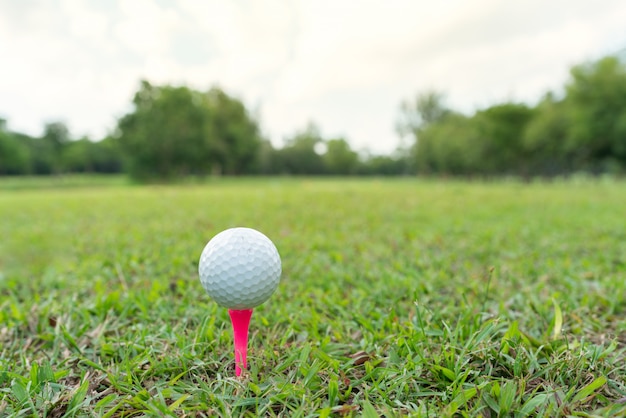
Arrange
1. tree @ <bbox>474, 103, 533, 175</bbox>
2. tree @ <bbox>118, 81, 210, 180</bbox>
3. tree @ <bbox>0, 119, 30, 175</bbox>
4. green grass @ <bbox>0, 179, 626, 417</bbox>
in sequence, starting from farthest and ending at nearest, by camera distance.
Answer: tree @ <bbox>0, 119, 30, 175</bbox> < tree @ <bbox>118, 81, 210, 180</bbox> < tree @ <bbox>474, 103, 533, 175</bbox> < green grass @ <bbox>0, 179, 626, 417</bbox>

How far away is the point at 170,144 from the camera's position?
70.1 feet

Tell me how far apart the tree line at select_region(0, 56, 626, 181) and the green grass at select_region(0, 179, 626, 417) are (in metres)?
19.6

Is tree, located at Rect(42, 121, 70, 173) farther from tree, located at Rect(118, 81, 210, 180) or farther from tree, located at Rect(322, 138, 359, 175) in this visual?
tree, located at Rect(322, 138, 359, 175)

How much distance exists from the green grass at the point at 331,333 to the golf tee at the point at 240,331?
47 millimetres

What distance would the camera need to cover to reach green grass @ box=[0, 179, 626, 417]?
89cm

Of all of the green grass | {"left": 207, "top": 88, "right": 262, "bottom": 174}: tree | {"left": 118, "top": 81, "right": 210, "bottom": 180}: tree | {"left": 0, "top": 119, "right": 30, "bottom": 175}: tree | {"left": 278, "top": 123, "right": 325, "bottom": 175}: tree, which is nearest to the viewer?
the green grass

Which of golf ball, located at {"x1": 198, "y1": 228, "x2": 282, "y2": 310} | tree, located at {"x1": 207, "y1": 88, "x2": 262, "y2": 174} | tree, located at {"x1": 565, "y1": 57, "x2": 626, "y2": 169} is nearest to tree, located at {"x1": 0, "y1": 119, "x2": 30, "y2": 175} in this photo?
tree, located at {"x1": 207, "y1": 88, "x2": 262, "y2": 174}

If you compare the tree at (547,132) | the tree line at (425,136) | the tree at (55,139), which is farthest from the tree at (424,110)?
the tree at (55,139)

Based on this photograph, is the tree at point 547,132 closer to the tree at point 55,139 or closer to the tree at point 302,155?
the tree at point 302,155

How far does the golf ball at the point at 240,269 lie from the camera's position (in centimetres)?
91

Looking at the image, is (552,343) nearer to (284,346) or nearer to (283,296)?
(284,346)

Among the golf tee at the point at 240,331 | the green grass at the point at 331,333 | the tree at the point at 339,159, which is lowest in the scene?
the green grass at the point at 331,333

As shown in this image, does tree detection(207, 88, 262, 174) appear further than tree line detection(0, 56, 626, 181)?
Yes

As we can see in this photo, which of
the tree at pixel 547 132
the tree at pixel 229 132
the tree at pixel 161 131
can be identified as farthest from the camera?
the tree at pixel 229 132
